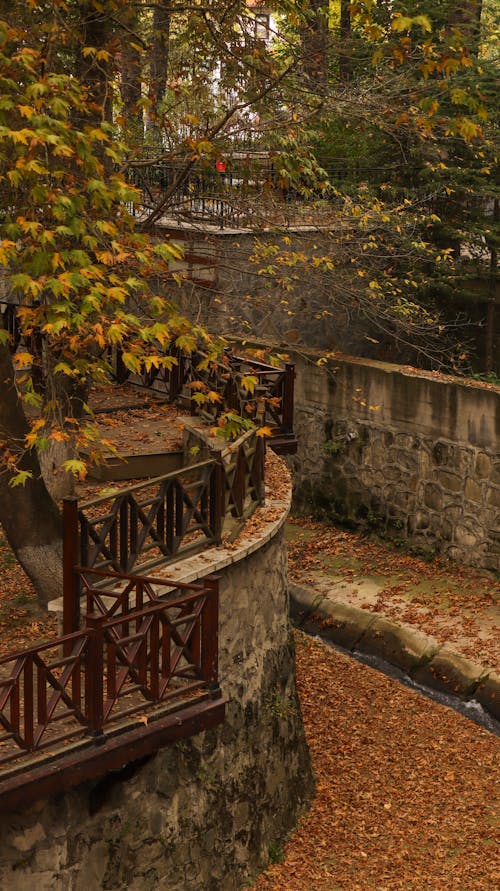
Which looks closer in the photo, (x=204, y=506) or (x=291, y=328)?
(x=204, y=506)

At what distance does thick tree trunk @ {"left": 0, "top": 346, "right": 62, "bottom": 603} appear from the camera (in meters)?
10.6

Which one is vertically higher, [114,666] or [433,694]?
[114,666]

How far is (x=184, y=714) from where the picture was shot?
847 cm

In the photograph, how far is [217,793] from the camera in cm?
963

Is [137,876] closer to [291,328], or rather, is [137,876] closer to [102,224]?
[102,224]

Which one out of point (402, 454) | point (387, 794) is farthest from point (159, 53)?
point (387, 794)

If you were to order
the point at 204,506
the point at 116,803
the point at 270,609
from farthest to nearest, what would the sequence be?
1. the point at 270,609
2. the point at 204,506
3. the point at 116,803

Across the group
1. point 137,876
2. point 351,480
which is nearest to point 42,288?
point 137,876

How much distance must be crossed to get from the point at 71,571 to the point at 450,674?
6342mm

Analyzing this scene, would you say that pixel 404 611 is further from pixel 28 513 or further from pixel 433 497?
pixel 28 513

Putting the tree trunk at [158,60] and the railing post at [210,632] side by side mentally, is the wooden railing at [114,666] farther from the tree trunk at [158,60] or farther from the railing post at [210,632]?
the tree trunk at [158,60]

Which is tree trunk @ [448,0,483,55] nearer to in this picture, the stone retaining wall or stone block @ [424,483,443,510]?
the stone retaining wall

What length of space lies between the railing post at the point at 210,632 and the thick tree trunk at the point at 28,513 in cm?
261

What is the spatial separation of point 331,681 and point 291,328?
822 centimetres
